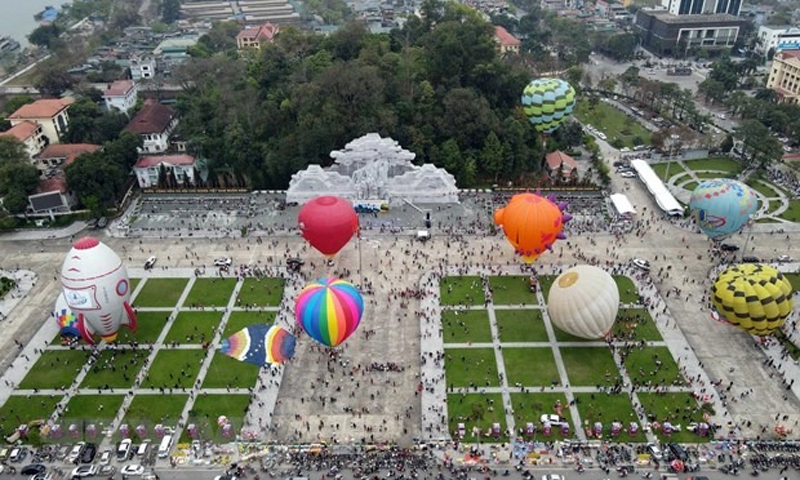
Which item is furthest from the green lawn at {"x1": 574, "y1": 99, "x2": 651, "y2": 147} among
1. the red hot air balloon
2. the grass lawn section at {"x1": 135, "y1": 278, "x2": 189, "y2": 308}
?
the grass lawn section at {"x1": 135, "y1": 278, "x2": 189, "y2": 308}

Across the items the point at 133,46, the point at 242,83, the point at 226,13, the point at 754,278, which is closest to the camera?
the point at 754,278

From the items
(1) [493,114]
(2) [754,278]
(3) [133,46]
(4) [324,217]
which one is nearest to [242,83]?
(1) [493,114]

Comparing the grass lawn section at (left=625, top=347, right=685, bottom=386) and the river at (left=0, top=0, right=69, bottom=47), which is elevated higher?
the grass lawn section at (left=625, top=347, right=685, bottom=386)

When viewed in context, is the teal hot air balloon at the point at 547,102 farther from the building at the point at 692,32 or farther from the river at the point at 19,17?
the river at the point at 19,17

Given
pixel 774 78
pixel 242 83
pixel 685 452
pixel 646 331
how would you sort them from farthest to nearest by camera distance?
1. pixel 774 78
2. pixel 242 83
3. pixel 646 331
4. pixel 685 452

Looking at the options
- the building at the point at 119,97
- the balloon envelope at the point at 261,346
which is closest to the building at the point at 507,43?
the building at the point at 119,97

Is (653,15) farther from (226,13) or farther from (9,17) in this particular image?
(9,17)

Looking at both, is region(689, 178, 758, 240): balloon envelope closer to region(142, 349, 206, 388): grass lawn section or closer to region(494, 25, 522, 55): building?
region(142, 349, 206, 388): grass lawn section

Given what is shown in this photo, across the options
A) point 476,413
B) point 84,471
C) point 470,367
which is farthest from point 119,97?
point 476,413
